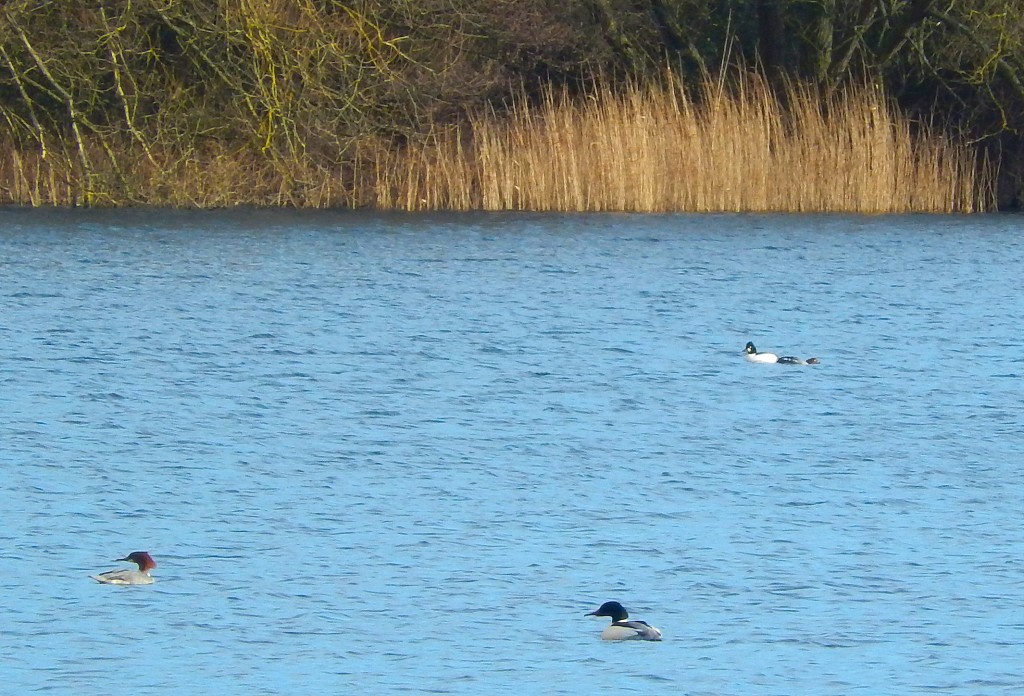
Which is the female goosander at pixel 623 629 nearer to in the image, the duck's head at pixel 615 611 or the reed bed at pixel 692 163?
the duck's head at pixel 615 611

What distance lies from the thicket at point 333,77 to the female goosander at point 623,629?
50.8ft

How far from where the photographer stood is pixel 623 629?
260 inches

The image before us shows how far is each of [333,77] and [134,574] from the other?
615 inches

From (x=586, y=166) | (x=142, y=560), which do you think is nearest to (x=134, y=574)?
(x=142, y=560)

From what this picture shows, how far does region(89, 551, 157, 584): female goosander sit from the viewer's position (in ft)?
23.4

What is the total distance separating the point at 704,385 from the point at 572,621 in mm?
5218

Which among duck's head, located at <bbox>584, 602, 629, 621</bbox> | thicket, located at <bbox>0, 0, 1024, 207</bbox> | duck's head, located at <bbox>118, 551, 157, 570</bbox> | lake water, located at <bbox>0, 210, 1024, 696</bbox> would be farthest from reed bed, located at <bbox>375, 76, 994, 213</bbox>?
duck's head, located at <bbox>584, 602, 629, 621</bbox>

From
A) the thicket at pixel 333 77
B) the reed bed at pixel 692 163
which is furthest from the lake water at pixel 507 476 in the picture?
the thicket at pixel 333 77

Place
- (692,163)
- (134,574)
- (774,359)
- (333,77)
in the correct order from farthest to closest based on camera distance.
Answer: (333,77) → (692,163) → (774,359) → (134,574)

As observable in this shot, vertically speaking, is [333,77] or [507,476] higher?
[333,77]

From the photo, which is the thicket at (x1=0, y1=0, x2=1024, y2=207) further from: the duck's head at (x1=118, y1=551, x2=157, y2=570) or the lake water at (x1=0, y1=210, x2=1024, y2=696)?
the duck's head at (x1=118, y1=551, x2=157, y2=570)

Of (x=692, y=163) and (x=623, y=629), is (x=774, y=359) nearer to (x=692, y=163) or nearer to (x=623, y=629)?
(x=623, y=629)

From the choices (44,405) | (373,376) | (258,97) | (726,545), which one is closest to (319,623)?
(726,545)

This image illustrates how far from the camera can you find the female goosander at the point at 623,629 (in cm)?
659
